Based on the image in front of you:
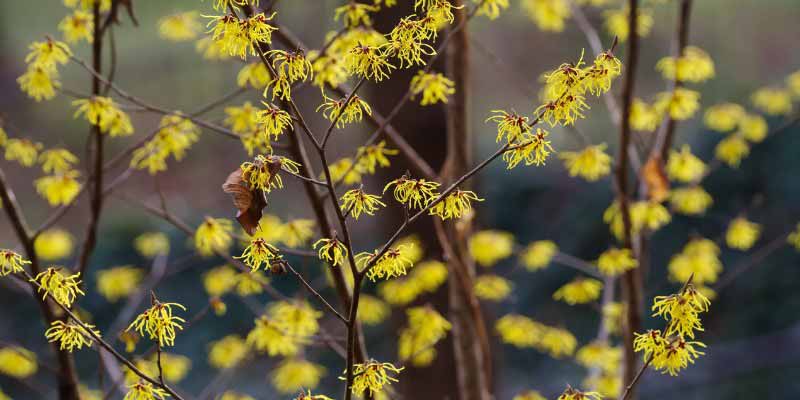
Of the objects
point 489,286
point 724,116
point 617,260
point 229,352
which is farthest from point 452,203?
point 724,116

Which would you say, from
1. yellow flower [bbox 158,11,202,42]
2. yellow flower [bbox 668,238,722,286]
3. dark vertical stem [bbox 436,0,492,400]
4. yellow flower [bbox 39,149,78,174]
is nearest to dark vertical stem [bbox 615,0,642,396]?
yellow flower [bbox 668,238,722,286]

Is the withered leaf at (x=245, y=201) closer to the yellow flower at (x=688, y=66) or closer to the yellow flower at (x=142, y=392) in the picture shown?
the yellow flower at (x=142, y=392)

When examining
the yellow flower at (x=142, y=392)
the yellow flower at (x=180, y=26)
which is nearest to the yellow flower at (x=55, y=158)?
the yellow flower at (x=180, y=26)

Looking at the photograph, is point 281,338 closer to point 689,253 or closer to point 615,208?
point 615,208

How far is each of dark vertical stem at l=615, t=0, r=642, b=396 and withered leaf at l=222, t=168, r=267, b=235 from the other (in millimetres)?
1105

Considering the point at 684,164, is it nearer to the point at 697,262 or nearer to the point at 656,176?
the point at 656,176

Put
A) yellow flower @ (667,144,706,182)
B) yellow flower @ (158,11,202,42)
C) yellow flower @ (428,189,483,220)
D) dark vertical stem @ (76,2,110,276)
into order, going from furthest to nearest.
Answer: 1. yellow flower @ (667,144,706,182)
2. yellow flower @ (158,11,202,42)
3. dark vertical stem @ (76,2,110,276)
4. yellow flower @ (428,189,483,220)

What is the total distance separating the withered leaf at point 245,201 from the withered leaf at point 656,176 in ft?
4.07

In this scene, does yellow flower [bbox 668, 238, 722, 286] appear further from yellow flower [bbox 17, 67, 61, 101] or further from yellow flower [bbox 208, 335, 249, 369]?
yellow flower [bbox 17, 67, 61, 101]

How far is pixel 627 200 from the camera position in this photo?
190 centimetres

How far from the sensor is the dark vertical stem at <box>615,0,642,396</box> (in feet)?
5.84

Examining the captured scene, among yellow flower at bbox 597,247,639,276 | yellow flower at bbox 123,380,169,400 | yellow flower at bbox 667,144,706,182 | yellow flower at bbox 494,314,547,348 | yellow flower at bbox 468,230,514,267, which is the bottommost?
yellow flower at bbox 123,380,169,400

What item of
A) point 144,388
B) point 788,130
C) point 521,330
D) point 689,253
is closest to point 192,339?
point 521,330

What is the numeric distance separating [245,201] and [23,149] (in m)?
0.81
